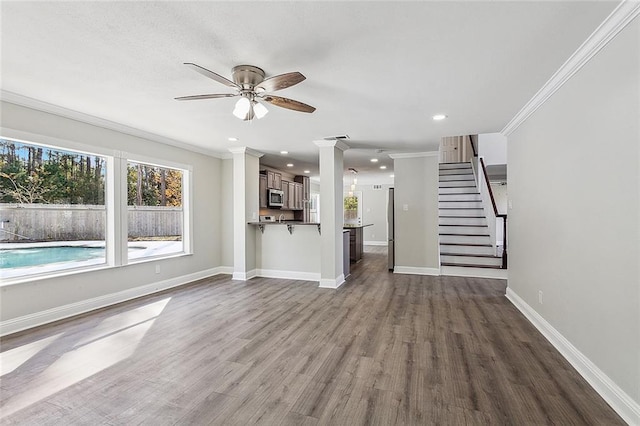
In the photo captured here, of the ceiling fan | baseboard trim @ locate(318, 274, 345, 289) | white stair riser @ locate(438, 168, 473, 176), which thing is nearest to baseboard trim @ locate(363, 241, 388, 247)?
white stair riser @ locate(438, 168, 473, 176)

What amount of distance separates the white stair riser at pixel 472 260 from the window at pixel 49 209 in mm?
5940

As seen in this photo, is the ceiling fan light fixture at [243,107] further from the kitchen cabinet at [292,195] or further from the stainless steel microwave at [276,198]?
the kitchen cabinet at [292,195]

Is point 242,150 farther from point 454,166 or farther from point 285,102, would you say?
point 454,166

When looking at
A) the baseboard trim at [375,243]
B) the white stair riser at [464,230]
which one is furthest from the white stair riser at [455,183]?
the baseboard trim at [375,243]

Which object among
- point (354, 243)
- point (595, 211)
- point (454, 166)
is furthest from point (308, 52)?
point (454, 166)

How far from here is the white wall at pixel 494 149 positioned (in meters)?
7.19

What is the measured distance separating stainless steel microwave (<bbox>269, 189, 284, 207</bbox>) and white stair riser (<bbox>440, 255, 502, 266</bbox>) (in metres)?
4.06

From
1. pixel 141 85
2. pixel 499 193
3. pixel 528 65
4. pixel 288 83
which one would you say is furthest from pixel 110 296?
pixel 499 193

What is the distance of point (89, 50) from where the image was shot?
2166mm

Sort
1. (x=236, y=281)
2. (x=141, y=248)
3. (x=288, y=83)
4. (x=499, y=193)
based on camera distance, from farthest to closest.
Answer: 1. (x=499, y=193)
2. (x=236, y=281)
3. (x=141, y=248)
4. (x=288, y=83)

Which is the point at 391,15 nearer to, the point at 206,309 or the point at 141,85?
the point at 141,85

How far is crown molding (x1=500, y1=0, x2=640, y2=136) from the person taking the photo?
1722mm

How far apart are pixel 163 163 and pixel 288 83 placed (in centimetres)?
347

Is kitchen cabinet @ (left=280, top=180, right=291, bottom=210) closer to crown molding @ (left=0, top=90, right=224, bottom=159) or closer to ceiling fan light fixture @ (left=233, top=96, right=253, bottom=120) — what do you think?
crown molding @ (left=0, top=90, right=224, bottom=159)
